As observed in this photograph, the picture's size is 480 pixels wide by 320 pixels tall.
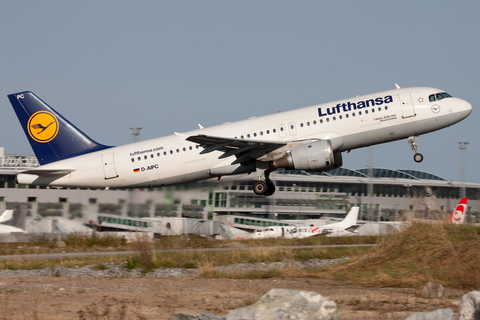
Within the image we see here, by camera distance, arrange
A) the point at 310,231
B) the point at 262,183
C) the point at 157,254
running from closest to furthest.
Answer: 1. the point at 157,254
2. the point at 262,183
3. the point at 310,231

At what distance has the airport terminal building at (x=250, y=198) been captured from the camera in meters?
28.6

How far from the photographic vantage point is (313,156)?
23.0m

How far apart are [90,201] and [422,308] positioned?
22.2 m

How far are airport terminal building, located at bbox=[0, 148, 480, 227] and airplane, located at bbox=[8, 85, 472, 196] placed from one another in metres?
2.03

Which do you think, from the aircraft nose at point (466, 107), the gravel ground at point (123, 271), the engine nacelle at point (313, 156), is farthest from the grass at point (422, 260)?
the aircraft nose at point (466, 107)

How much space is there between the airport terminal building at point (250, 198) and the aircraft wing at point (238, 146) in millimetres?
4491

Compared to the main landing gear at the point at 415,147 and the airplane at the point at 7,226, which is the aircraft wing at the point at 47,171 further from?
the main landing gear at the point at 415,147

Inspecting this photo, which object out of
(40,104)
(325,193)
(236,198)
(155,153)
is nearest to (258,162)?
(155,153)

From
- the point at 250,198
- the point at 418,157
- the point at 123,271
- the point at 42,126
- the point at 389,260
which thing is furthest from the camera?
the point at 250,198

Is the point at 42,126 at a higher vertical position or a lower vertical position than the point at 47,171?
higher

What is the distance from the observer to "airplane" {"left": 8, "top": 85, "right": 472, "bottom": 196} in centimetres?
2369

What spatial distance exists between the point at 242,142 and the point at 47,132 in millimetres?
11028

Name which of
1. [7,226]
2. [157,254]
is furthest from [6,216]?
[157,254]

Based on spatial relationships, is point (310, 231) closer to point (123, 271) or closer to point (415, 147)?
point (415, 147)
